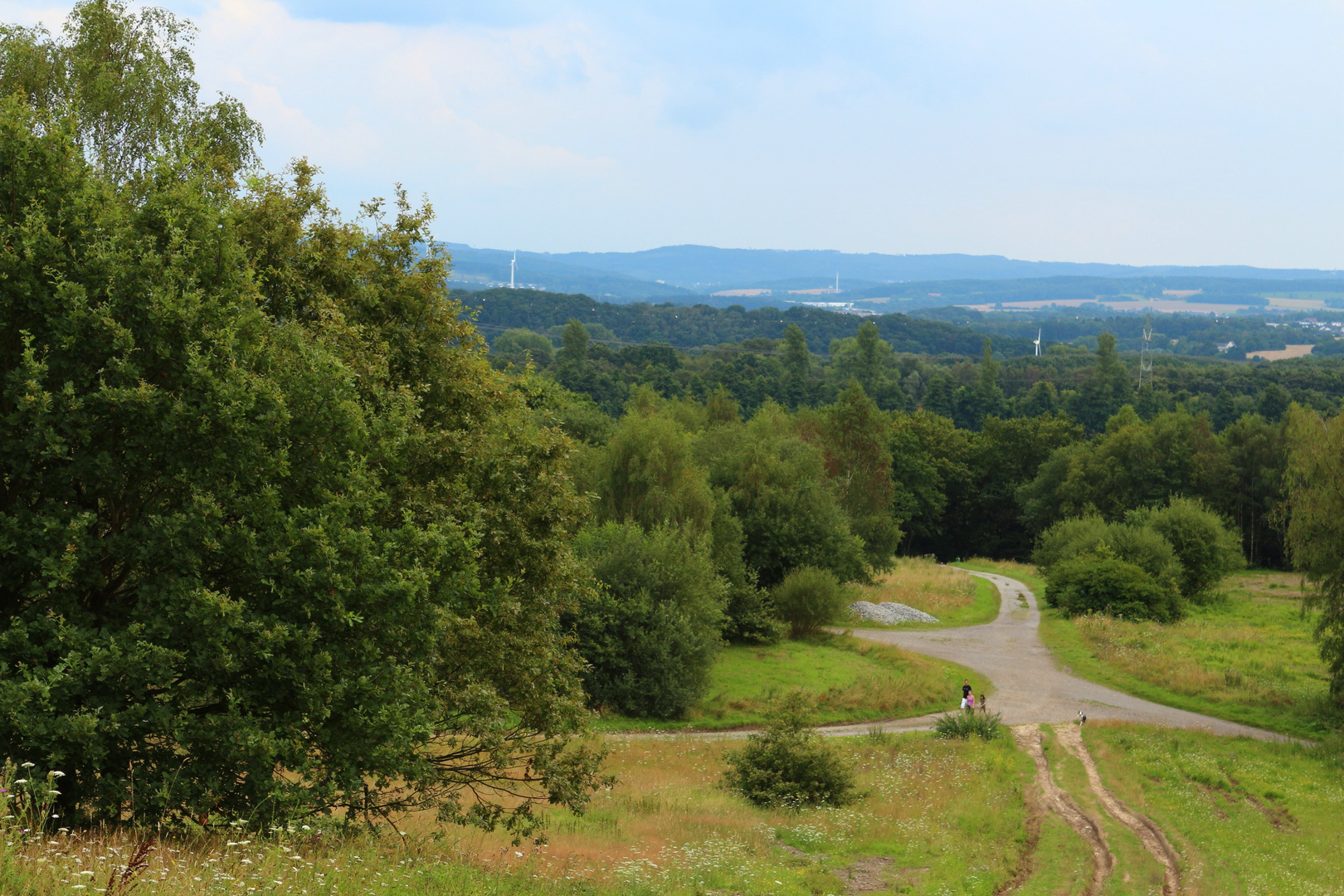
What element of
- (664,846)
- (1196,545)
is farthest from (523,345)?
(664,846)

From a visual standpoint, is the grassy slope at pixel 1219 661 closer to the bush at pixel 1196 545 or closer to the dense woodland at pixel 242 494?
the bush at pixel 1196 545

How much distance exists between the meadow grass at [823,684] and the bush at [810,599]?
2115 mm

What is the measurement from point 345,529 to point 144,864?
13.4 feet

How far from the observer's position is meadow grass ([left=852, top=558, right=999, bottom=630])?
182ft

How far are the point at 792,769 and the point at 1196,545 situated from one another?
154 feet

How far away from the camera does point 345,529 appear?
36.2 feet

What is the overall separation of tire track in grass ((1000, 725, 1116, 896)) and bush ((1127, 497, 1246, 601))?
32.6m

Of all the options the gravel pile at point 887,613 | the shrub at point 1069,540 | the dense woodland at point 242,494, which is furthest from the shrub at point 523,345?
the dense woodland at point 242,494

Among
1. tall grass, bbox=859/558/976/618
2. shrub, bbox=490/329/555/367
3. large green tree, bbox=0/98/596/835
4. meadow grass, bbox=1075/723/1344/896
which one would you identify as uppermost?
large green tree, bbox=0/98/596/835

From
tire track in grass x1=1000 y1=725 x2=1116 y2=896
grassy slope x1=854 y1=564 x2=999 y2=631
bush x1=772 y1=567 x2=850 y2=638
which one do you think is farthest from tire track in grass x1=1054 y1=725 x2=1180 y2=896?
grassy slope x1=854 y1=564 x2=999 y2=631

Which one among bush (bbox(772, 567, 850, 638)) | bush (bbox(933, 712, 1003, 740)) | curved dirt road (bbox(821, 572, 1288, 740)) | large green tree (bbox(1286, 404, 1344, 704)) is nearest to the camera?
bush (bbox(933, 712, 1003, 740))

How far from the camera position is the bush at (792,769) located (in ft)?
75.4

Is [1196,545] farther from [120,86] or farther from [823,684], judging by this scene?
[120,86]

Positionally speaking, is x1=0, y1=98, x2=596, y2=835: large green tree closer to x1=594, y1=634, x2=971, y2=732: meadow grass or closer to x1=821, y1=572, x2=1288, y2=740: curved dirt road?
x1=594, y1=634, x2=971, y2=732: meadow grass
